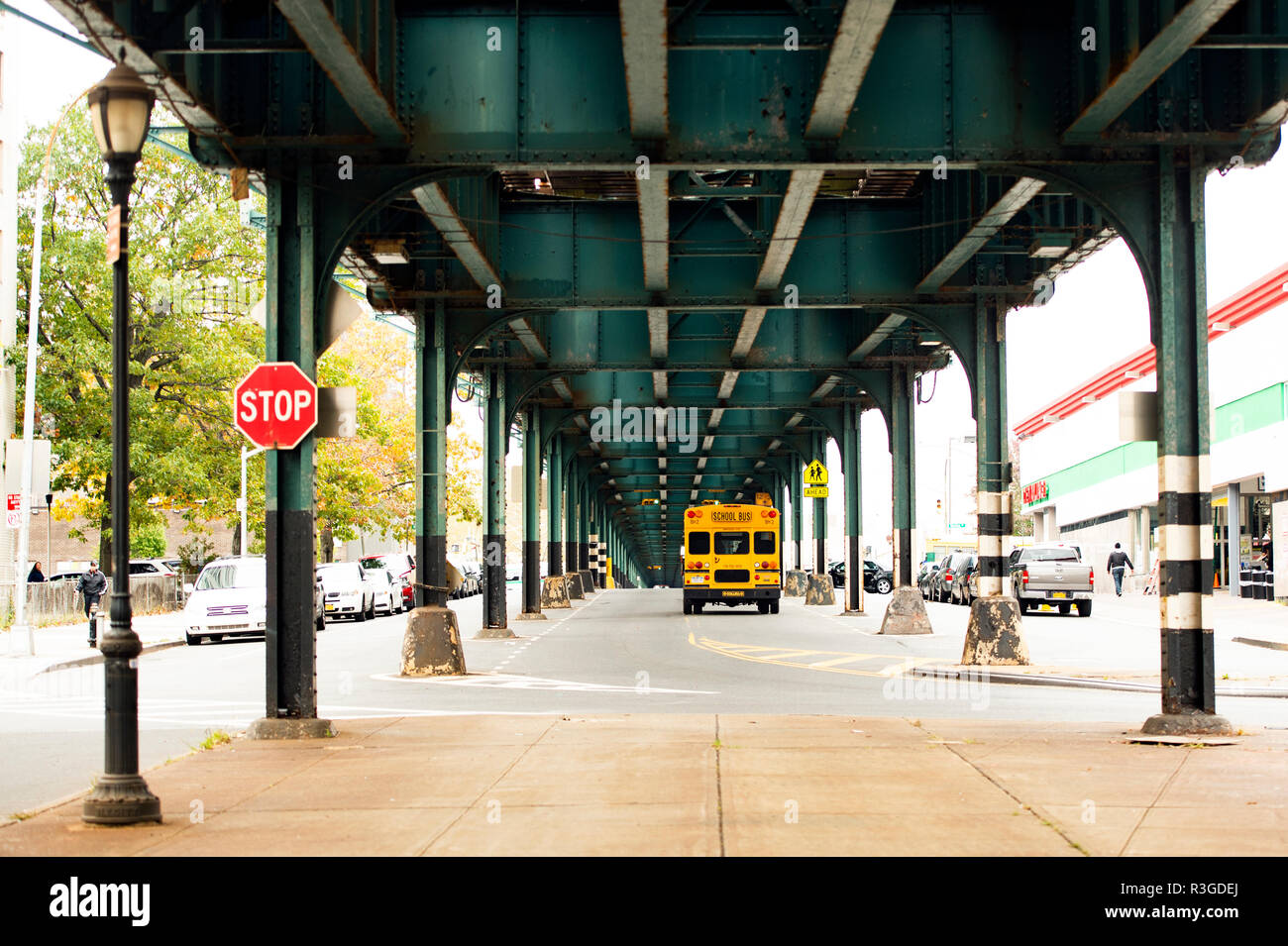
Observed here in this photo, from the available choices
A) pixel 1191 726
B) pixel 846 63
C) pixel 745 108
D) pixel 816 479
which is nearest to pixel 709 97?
pixel 745 108

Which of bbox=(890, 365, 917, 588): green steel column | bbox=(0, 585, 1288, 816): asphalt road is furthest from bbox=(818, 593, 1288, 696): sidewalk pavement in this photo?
bbox=(890, 365, 917, 588): green steel column

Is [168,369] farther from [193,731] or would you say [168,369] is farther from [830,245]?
[193,731]

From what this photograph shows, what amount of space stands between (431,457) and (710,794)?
42.6 ft

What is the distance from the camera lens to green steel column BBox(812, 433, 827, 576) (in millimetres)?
49469

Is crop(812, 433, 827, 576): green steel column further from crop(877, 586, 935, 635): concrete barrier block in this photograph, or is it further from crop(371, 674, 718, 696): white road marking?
crop(371, 674, 718, 696): white road marking

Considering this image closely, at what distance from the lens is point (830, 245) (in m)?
22.8

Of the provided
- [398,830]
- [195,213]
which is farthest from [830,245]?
Result: [195,213]

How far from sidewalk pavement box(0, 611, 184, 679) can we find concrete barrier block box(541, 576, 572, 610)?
1172cm

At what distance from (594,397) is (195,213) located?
45.5 feet

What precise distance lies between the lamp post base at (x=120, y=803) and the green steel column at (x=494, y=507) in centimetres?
2187

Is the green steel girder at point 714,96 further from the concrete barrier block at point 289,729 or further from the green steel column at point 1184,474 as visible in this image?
the concrete barrier block at point 289,729

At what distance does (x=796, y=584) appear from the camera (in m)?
60.1

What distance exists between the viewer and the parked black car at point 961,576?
48.9 metres

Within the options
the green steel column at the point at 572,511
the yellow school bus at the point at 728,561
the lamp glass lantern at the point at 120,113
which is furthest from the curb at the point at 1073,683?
the green steel column at the point at 572,511
